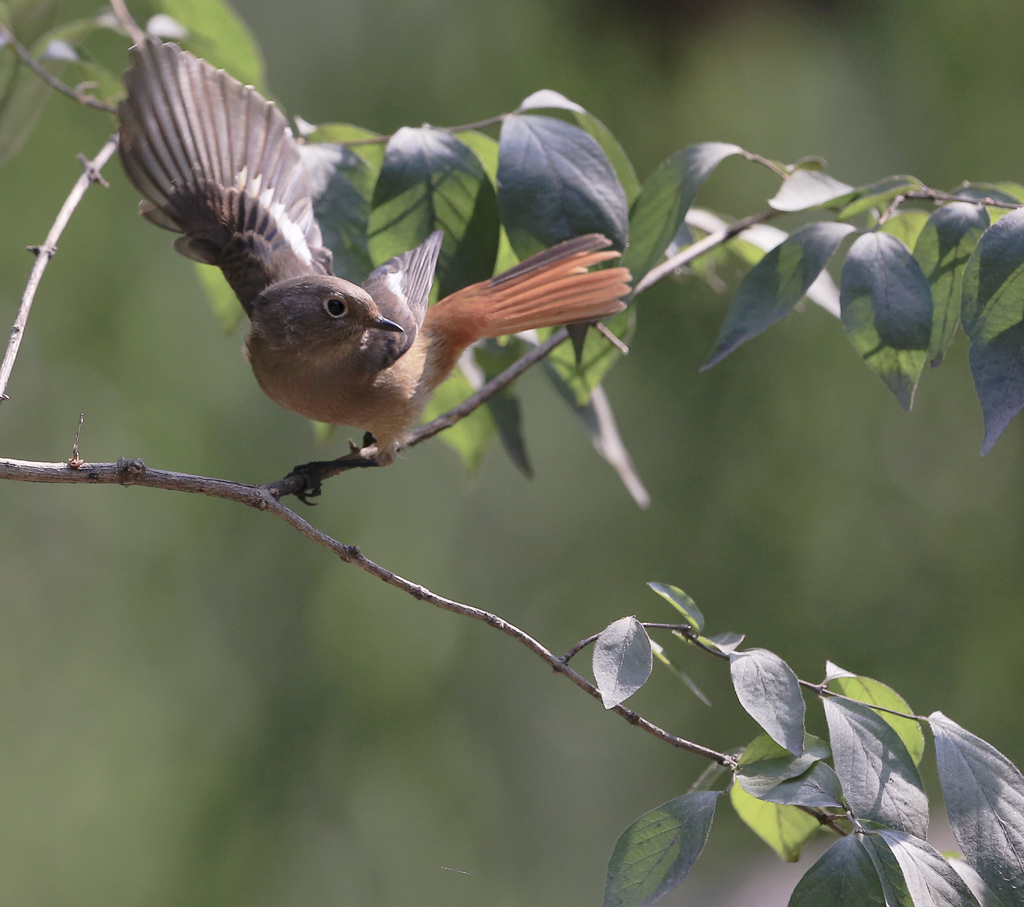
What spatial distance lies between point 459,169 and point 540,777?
2264mm

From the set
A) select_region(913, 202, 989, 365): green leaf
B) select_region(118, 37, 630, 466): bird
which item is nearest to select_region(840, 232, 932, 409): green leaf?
select_region(913, 202, 989, 365): green leaf

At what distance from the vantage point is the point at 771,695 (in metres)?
0.60

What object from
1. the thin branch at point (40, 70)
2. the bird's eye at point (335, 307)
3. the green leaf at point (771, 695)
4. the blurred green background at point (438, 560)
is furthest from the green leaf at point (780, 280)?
the blurred green background at point (438, 560)

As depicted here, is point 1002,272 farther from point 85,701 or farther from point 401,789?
point 85,701

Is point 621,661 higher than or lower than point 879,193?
lower

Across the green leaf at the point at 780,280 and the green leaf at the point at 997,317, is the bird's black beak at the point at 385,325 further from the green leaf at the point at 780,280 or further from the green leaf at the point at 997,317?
the green leaf at the point at 997,317

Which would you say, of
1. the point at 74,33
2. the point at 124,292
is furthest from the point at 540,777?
the point at 74,33

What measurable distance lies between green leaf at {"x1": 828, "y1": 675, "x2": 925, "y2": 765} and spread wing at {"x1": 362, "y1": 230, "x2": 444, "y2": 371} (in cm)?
65

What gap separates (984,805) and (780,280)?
1.45 feet

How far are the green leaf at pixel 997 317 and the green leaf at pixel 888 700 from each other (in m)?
0.21

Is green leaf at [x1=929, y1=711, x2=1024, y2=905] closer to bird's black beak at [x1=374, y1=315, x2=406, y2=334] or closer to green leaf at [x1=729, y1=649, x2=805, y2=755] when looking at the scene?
green leaf at [x1=729, y1=649, x2=805, y2=755]

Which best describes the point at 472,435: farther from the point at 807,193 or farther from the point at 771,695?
the point at 771,695

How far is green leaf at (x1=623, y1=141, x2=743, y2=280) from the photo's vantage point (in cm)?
88

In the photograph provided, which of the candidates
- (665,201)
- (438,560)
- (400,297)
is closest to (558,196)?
(665,201)
